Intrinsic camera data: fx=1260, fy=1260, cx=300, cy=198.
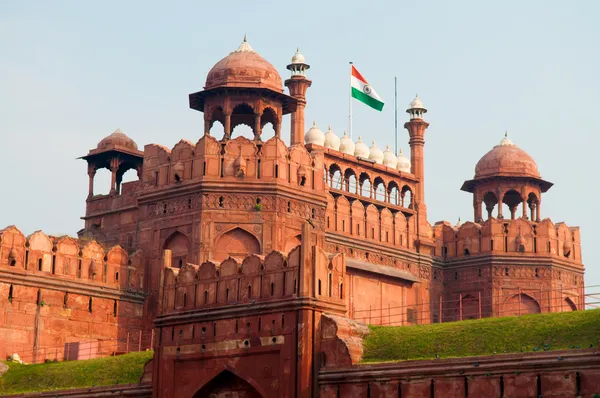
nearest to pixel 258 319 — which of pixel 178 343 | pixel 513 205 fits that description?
pixel 178 343

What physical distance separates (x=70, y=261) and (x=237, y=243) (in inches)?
173

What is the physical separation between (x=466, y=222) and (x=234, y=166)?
10920mm

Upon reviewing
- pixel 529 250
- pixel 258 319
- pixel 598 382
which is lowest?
pixel 598 382

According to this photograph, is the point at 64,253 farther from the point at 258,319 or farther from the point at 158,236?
the point at 258,319

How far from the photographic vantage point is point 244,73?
35312 millimetres

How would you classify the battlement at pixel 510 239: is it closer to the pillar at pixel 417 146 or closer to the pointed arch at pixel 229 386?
the pillar at pixel 417 146

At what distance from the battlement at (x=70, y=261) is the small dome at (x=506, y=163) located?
13.6 metres

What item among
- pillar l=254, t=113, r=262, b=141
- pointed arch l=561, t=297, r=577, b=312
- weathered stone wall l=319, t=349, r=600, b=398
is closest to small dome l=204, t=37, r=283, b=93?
pillar l=254, t=113, r=262, b=141

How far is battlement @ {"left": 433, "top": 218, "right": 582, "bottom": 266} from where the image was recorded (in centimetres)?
4041

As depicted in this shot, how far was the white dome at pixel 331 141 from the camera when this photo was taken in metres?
42.2

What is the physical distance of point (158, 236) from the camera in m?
34.2

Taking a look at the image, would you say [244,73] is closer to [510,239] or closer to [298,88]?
[298,88]

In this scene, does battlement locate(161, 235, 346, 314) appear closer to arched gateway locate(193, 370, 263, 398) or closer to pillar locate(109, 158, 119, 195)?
arched gateway locate(193, 370, 263, 398)

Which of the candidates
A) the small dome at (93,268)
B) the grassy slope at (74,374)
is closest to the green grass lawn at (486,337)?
the grassy slope at (74,374)
